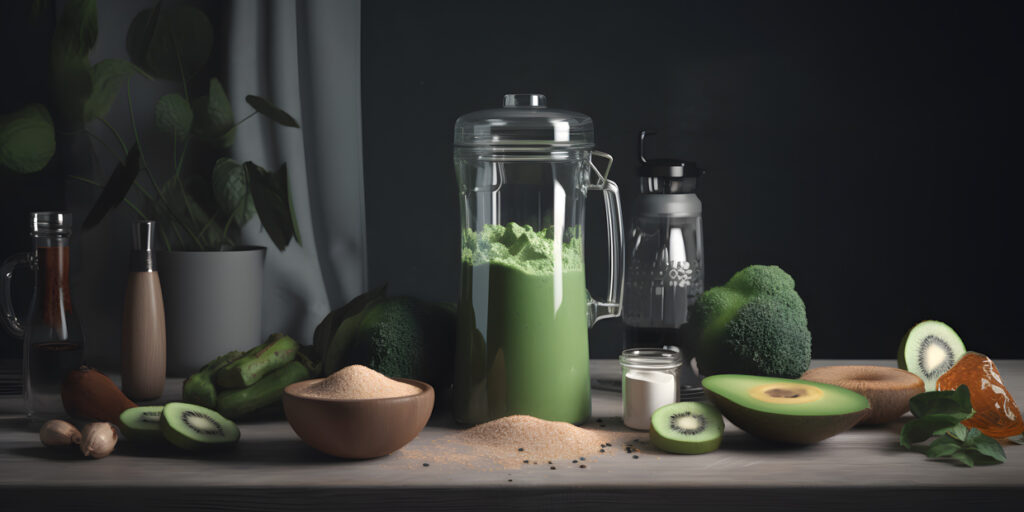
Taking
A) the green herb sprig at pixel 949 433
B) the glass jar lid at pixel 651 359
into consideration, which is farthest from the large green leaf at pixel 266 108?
the green herb sprig at pixel 949 433

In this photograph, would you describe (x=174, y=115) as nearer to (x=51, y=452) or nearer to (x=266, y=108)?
(x=266, y=108)

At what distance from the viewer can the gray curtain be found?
160 cm

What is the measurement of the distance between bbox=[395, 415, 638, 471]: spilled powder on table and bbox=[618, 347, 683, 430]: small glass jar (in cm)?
4

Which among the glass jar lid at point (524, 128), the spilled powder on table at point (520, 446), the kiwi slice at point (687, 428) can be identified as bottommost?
the spilled powder on table at point (520, 446)

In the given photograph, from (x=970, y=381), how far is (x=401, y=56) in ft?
4.24

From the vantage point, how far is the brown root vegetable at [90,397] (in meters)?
1.08

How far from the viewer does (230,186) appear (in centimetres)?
152

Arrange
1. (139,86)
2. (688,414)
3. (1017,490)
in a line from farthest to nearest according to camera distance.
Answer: (139,86) → (688,414) → (1017,490)

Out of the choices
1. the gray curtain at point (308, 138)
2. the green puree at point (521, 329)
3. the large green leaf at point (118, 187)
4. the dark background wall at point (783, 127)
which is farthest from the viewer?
the dark background wall at point (783, 127)

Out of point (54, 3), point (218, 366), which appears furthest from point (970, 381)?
point (54, 3)

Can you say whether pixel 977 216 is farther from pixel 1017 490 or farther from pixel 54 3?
pixel 54 3

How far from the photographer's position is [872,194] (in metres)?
1.84

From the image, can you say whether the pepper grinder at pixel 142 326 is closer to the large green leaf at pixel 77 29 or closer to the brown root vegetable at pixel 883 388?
the large green leaf at pixel 77 29

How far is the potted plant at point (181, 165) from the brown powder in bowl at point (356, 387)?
19.7 inches
